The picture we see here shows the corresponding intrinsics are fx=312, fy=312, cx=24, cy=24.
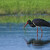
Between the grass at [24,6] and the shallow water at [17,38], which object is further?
the grass at [24,6]

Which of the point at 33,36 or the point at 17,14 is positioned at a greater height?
the point at 33,36

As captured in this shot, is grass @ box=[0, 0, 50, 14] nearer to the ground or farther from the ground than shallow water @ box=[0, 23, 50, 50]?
nearer to the ground

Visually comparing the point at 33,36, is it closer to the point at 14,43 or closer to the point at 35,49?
the point at 14,43

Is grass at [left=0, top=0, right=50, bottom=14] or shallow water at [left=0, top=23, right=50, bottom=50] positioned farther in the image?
grass at [left=0, top=0, right=50, bottom=14]

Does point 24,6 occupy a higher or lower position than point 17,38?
lower

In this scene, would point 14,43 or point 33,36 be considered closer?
point 14,43

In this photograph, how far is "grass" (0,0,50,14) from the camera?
91.7 ft

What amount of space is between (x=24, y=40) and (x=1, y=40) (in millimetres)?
1052

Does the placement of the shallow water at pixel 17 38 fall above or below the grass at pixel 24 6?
above

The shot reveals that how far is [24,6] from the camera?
96.3ft

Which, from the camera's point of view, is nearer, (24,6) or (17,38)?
(17,38)

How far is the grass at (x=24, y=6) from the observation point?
91.7 ft

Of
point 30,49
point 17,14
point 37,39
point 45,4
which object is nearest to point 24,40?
point 37,39

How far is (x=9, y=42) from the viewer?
13727mm
